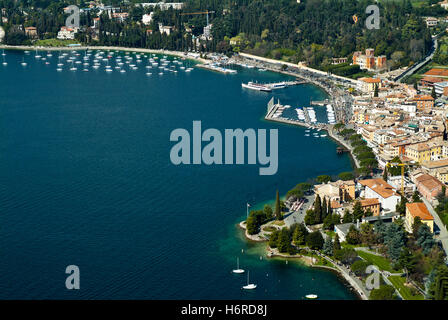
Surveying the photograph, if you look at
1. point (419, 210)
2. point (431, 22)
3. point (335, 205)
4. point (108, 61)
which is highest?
point (431, 22)

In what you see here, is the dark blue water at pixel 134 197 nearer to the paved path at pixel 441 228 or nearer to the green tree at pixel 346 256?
the green tree at pixel 346 256

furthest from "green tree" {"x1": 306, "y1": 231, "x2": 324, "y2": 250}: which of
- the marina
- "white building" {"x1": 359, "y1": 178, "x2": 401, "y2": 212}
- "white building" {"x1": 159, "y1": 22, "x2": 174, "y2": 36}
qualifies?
"white building" {"x1": 159, "y1": 22, "x2": 174, "y2": 36}

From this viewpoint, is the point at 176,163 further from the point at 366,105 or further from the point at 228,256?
the point at 366,105

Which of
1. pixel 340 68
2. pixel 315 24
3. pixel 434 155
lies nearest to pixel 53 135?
pixel 434 155

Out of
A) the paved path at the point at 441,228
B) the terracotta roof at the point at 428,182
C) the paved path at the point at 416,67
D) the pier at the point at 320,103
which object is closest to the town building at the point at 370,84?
the paved path at the point at 416,67

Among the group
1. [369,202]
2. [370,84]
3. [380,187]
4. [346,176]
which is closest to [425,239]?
[369,202]

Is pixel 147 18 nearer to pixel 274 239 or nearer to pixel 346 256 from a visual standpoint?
pixel 274 239
